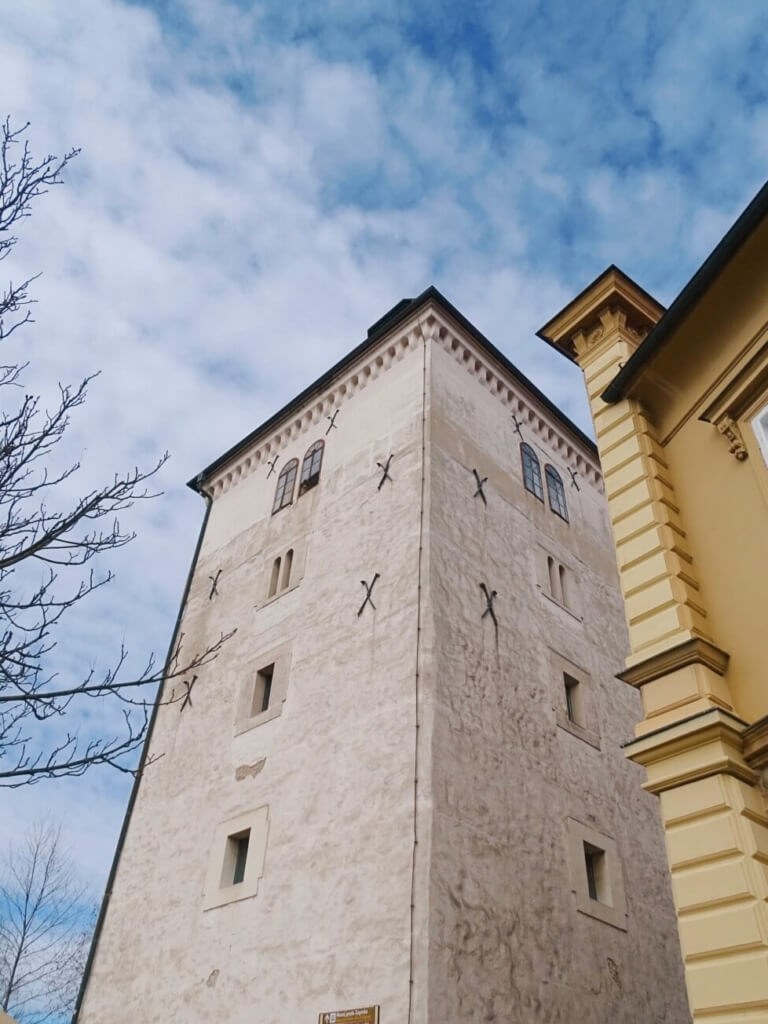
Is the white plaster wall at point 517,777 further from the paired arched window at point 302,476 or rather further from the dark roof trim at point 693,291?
the dark roof trim at point 693,291

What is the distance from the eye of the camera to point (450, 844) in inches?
400

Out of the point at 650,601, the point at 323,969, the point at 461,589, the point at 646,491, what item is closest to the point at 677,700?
the point at 650,601

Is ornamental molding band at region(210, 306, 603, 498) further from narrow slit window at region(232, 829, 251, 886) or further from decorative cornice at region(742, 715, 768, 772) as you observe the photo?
decorative cornice at region(742, 715, 768, 772)

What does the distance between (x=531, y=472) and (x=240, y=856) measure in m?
9.50

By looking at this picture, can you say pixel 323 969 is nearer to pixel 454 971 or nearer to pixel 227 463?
pixel 454 971

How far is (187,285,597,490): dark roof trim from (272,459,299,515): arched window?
164 cm

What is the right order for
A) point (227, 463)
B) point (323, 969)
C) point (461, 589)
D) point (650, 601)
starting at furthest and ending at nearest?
point (227, 463) → point (461, 589) → point (323, 969) → point (650, 601)

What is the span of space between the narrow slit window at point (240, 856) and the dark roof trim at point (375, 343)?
9900 millimetres

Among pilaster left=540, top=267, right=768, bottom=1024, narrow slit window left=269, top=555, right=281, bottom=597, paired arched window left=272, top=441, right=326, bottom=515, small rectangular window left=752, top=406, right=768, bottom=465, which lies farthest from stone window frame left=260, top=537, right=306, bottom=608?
small rectangular window left=752, top=406, right=768, bottom=465

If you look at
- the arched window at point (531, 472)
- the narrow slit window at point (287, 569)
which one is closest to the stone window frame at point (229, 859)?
the narrow slit window at point (287, 569)

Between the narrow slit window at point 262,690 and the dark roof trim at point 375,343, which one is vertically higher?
the dark roof trim at point 375,343

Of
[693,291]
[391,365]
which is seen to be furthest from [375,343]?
[693,291]

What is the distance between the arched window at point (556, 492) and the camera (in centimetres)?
1761

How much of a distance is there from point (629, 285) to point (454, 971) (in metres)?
8.00
